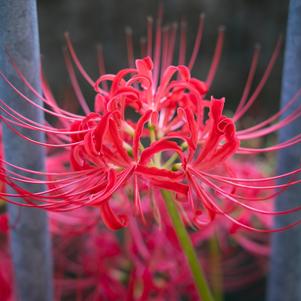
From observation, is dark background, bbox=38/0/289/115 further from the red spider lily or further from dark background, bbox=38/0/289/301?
the red spider lily

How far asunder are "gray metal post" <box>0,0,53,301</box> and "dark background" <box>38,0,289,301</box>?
155 centimetres

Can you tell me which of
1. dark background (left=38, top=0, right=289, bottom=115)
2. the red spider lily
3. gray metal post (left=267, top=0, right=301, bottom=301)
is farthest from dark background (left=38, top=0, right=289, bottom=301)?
the red spider lily

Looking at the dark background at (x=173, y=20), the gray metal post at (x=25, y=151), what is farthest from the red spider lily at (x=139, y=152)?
the dark background at (x=173, y=20)

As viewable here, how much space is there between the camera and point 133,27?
92.0 inches

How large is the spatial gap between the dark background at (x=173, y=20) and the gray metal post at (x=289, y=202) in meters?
1.51

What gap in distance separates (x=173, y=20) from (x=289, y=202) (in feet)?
5.30

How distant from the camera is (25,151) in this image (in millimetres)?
664

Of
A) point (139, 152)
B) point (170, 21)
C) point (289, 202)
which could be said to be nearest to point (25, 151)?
point (139, 152)

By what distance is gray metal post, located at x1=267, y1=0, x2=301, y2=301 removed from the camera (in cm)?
A: 68

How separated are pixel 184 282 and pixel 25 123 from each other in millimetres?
501

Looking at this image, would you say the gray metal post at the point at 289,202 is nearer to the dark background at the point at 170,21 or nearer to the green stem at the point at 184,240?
the green stem at the point at 184,240

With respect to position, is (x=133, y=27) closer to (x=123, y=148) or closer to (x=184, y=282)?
(x=184, y=282)

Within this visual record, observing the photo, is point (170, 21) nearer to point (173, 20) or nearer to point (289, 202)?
point (173, 20)

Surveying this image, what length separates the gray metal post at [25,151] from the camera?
61 cm
